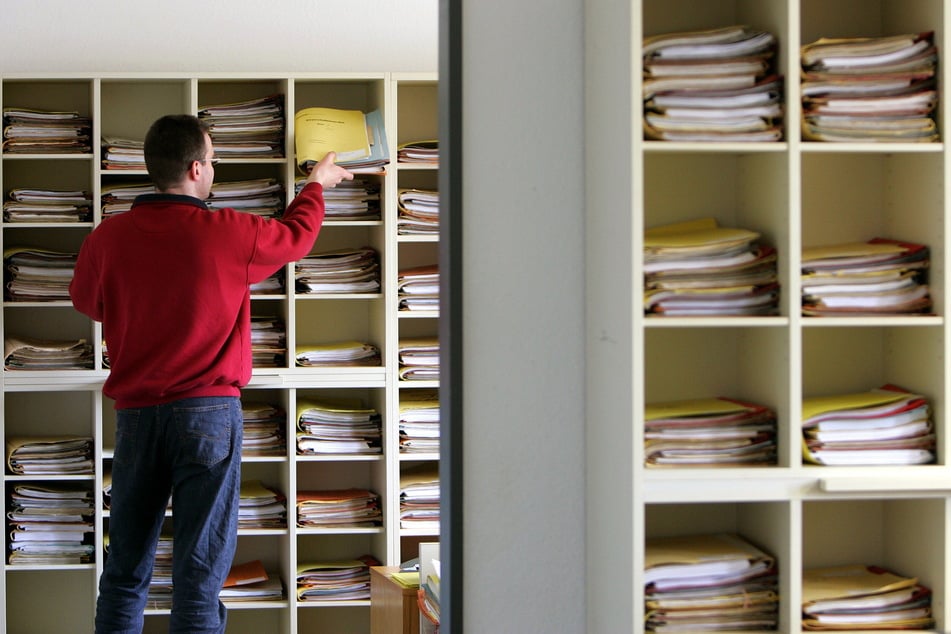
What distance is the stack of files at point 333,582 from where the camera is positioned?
4.07 meters

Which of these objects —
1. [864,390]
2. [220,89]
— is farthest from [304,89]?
[864,390]

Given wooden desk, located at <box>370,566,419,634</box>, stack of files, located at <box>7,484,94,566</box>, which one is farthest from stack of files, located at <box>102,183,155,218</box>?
wooden desk, located at <box>370,566,419,634</box>

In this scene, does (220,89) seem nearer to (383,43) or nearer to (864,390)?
(383,43)

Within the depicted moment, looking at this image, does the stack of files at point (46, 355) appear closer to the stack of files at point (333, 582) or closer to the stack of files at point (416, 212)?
the stack of files at point (333, 582)

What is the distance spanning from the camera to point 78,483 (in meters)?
4.21

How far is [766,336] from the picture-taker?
74.2 inches

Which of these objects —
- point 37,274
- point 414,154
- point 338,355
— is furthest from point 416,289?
point 37,274

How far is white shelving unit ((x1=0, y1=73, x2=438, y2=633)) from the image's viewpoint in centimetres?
400

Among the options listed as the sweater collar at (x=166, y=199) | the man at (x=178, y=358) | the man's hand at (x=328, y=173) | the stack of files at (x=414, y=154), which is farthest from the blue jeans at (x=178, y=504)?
the stack of files at (x=414, y=154)

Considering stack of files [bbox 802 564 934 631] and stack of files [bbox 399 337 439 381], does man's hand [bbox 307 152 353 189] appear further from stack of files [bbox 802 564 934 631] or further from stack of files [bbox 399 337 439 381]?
stack of files [bbox 802 564 934 631]

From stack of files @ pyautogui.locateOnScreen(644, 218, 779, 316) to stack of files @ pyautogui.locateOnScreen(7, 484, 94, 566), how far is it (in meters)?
2.97

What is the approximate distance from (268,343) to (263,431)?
333 mm

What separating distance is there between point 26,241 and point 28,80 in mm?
618

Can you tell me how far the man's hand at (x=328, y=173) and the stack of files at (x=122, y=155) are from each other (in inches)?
32.8
